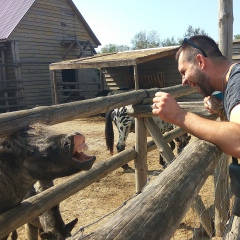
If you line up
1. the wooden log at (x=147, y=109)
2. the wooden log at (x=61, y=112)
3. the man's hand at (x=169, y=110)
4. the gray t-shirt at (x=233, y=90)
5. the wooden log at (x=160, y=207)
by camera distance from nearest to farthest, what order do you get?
the wooden log at (x=160, y=207), the gray t-shirt at (x=233, y=90), the man's hand at (x=169, y=110), the wooden log at (x=61, y=112), the wooden log at (x=147, y=109)

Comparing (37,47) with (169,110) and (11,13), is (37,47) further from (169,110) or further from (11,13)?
(169,110)

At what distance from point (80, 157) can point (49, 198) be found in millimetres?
574

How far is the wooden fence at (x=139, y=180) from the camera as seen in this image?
997mm

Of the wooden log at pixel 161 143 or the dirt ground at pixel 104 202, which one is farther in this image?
the dirt ground at pixel 104 202

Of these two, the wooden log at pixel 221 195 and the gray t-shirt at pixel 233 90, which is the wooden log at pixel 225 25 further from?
the gray t-shirt at pixel 233 90

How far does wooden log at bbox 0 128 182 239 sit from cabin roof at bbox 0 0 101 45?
568 inches

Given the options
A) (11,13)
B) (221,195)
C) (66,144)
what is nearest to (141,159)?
(221,195)

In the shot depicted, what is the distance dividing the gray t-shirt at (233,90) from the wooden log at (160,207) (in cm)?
32

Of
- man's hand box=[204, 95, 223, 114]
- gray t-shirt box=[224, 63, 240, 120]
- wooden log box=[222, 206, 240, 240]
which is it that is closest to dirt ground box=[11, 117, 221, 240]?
wooden log box=[222, 206, 240, 240]

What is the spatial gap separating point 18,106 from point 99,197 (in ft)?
38.2

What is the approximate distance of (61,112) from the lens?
7.98 feet

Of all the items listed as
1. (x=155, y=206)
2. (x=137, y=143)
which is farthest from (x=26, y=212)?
(x=137, y=143)

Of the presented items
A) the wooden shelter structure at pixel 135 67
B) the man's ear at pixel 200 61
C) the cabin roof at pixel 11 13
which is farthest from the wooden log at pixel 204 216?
the cabin roof at pixel 11 13

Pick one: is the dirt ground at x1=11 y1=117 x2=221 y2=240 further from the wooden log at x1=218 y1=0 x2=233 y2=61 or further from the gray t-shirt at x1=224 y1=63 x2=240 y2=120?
the gray t-shirt at x1=224 y1=63 x2=240 y2=120
